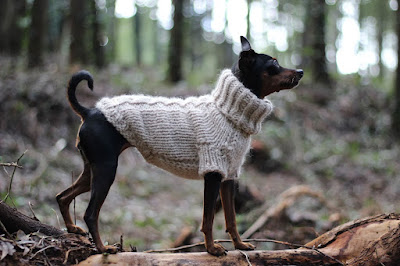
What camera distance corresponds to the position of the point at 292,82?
3221 millimetres

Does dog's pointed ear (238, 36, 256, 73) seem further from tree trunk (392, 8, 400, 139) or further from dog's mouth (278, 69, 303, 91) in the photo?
tree trunk (392, 8, 400, 139)

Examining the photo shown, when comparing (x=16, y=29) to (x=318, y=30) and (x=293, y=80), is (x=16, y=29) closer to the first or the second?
(x=318, y=30)

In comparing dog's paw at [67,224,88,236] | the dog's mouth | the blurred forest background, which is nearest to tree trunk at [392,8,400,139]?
the blurred forest background

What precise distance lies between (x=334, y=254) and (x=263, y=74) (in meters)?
1.78

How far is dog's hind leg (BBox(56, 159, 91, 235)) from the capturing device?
10.6 ft

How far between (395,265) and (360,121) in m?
9.36

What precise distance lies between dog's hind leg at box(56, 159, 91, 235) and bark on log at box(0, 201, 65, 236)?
0.51 feet

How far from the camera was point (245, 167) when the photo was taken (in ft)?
30.7

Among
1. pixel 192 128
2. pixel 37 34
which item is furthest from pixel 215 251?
pixel 37 34

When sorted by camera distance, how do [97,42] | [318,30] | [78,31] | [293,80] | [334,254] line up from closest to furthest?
1. [293,80]
2. [334,254]
3. [78,31]
4. [318,30]
5. [97,42]

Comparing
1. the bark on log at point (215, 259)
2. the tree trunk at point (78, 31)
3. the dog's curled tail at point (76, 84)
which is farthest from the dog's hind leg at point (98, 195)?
the tree trunk at point (78, 31)

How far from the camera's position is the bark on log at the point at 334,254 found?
297 cm

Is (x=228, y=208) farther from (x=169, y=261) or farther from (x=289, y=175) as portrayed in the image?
(x=289, y=175)

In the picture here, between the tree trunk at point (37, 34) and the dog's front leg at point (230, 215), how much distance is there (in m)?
8.66
